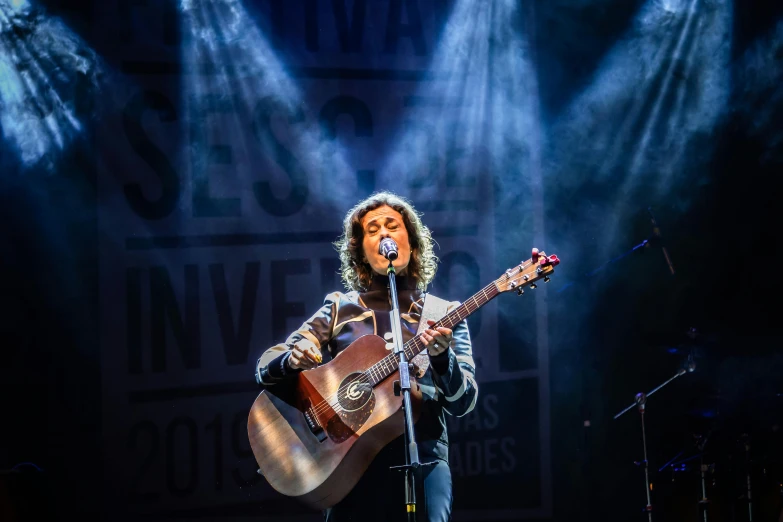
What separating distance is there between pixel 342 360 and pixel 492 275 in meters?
3.15

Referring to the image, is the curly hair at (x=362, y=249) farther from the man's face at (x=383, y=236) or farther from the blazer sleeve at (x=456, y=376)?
the blazer sleeve at (x=456, y=376)

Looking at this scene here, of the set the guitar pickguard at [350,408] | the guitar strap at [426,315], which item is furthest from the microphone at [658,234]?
the guitar pickguard at [350,408]

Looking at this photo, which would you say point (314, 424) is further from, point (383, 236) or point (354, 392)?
point (383, 236)

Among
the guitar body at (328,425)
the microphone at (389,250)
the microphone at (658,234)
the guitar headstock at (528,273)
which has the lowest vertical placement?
the guitar body at (328,425)

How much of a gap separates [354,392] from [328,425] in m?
0.20

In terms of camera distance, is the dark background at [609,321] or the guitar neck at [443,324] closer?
the guitar neck at [443,324]

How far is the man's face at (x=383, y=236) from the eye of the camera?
12.5 feet

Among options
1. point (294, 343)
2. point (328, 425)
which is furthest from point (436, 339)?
point (294, 343)

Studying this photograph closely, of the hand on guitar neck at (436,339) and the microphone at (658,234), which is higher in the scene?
the microphone at (658,234)

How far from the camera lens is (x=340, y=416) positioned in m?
3.52

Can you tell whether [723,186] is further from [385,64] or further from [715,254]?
[385,64]

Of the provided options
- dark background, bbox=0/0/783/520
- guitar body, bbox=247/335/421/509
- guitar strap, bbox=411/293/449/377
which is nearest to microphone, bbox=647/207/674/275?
dark background, bbox=0/0/783/520

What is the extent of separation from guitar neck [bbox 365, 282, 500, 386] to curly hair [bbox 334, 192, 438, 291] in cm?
62

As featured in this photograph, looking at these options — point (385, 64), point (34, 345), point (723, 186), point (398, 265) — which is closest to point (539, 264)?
point (398, 265)
